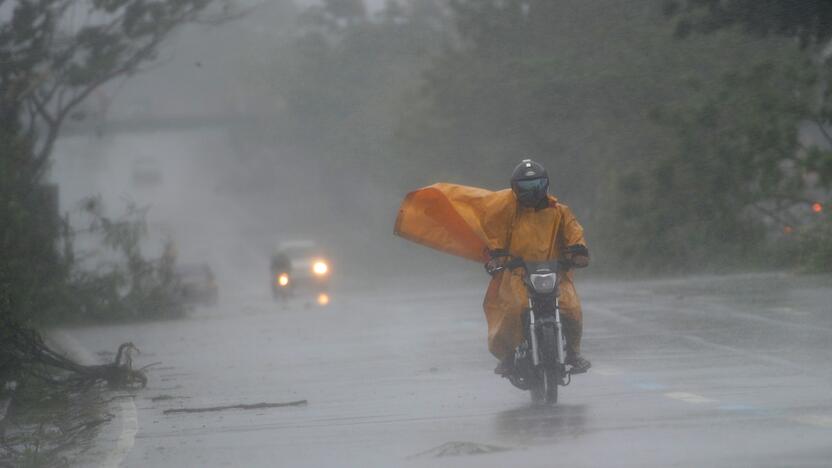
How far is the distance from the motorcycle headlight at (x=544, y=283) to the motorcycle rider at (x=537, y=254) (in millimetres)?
281

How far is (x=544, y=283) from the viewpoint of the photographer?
1192cm

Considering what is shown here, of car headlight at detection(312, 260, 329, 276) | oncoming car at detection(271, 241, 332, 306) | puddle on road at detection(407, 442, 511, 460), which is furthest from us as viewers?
car headlight at detection(312, 260, 329, 276)

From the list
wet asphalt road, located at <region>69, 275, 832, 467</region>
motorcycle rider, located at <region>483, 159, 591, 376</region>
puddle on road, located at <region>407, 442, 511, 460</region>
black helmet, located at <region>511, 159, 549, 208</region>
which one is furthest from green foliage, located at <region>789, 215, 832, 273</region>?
puddle on road, located at <region>407, 442, 511, 460</region>

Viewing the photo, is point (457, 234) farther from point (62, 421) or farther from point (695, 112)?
point (695, 112)

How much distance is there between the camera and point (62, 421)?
13.5 meters

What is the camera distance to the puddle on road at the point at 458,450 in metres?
9.57

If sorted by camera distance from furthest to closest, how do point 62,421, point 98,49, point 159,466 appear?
point 98,49, point 62,421, point 159,466

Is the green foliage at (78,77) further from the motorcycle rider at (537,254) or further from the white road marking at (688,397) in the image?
the white road marking at (688,397)

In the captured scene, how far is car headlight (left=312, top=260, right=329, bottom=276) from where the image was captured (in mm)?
48469

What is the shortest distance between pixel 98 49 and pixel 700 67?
655 inches

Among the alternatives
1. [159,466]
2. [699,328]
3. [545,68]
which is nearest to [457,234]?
[159,466]

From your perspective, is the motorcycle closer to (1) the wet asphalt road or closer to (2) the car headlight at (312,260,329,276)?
(1) the wet asphalt road

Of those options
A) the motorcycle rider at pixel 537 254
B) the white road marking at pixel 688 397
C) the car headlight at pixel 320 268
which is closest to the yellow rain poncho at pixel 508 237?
the motorcycle rider at pixel 537 254

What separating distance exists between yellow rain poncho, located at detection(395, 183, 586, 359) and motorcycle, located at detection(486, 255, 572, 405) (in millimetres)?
117
